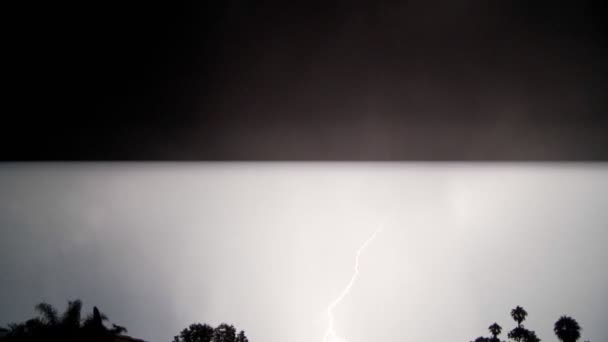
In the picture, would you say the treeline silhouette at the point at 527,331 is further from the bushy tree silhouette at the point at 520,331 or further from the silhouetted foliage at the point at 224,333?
the silhouetted foliage at the point at 224,333

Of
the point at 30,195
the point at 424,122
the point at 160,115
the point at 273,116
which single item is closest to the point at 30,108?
the point at 30,195

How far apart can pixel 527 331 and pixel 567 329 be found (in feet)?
0.50

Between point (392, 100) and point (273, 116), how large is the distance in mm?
510

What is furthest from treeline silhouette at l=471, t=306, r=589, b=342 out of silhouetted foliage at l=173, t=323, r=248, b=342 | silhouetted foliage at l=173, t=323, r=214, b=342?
silhouetted foliage at l=173, t=323, r=214, b=342

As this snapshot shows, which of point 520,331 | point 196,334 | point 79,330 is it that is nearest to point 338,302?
point 196,334

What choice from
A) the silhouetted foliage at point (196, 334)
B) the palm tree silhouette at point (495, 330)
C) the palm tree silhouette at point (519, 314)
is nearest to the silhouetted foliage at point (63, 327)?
the silhouetted foliage at point (196, 334)

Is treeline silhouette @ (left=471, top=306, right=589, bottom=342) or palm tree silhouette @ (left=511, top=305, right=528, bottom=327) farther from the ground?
palm tree silhouette @ (left=511, top=305, right=528, bottom=327)

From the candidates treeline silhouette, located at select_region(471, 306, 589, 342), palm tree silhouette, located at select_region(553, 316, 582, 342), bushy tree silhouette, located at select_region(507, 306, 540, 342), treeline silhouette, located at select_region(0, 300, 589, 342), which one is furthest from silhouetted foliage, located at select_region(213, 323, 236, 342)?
palm tree silhouette, located at select_region(553, 316, 582, 342)

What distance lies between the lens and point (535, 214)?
1386mm

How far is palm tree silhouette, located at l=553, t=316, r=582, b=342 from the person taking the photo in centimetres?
125

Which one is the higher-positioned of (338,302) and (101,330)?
(338,302)

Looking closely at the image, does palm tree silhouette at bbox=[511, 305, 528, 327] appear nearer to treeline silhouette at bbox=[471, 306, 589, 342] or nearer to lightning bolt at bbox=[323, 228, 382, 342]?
treeline silhouette at bbox=[471, 306, 589, 342]

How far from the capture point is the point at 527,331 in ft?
4.16

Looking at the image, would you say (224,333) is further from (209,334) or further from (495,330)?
(495,330)
